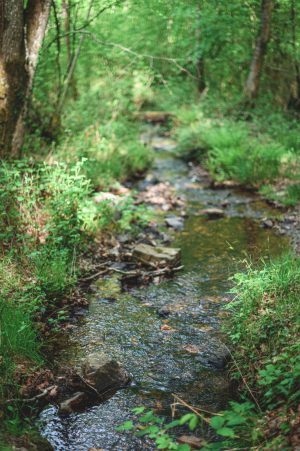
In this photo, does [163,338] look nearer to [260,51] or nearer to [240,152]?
[240,152]

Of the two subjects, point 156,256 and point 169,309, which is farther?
point 156,256

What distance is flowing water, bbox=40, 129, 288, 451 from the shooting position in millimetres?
3352

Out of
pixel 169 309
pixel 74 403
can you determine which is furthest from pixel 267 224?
pixel 74 403

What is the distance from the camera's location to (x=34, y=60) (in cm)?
635

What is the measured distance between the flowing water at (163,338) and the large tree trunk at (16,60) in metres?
2.54

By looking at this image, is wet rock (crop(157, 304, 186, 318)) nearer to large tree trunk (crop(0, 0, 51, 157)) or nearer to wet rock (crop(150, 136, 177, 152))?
large tree trunk (crop(0, 0, 51, 157))

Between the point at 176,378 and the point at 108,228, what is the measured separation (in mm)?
3528

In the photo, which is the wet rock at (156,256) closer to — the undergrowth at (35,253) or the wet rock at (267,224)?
the undergrowth at (35,253)

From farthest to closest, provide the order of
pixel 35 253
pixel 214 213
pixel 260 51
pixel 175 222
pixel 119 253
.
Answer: pixel 260 51 < pixel 214 213 < pixel 175 222 < pixel 119 253 < pixel 35 253

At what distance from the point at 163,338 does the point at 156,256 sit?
6.03 ft

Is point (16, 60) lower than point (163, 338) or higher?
higher

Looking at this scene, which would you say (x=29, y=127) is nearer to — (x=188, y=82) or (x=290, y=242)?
(x=290, y=242)

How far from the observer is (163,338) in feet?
15.0

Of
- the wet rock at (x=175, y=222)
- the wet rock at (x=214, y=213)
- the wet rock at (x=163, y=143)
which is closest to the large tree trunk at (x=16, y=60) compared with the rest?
the wet rock at (x=175, y=222)
